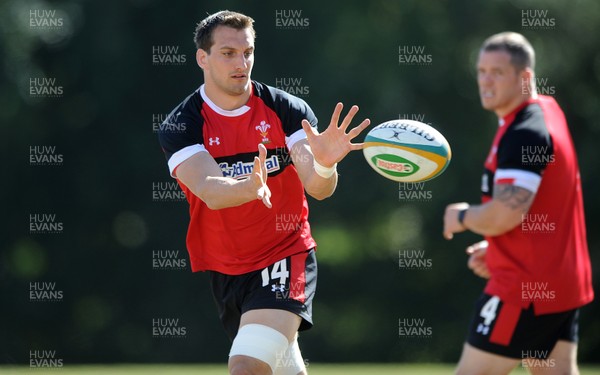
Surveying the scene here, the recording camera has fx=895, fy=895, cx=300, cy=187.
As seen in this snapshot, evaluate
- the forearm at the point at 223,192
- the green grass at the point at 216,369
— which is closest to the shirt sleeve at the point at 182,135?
the forearm at the point at 223,192

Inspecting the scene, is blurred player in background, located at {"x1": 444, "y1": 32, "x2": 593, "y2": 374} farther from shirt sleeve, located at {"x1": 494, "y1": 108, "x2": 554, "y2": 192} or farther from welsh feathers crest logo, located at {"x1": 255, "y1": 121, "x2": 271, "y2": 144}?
welsh feathers crest logo, located at {"x1": 255, "y1": 121, "x2": 271, "y2": 144}

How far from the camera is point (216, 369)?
28.1ft

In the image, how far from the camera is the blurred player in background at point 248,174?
4.68 metres

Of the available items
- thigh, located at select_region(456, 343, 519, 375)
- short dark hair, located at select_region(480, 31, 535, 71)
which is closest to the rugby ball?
short dark hair, located at select_region(480, 31, 535, 71)

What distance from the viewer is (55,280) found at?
8945 mm

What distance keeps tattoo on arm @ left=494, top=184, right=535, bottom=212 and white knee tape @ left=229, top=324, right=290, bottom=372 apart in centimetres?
145

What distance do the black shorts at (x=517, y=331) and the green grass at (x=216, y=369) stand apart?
4.65 m

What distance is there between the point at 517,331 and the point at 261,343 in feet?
4.31

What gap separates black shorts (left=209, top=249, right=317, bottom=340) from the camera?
15.2 feet

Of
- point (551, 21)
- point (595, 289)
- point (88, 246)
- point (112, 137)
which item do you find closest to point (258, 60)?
point (112, 137)

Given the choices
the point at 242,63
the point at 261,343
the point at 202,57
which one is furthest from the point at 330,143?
the point at 261,343

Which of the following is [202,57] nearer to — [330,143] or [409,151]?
[330,143]

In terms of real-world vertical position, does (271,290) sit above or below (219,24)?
below

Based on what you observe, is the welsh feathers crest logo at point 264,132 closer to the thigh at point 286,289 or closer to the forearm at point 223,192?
the forearm at point 223,192
